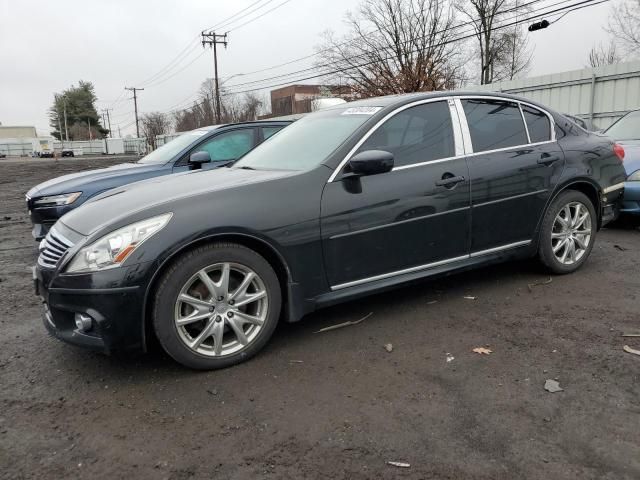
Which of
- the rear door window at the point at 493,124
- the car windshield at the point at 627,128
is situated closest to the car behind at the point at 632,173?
the car windshield at the point at 627,128

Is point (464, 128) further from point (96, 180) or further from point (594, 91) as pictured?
point (594, 91)

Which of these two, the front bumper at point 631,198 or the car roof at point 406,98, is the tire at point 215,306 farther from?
the front bumper at point 631,198

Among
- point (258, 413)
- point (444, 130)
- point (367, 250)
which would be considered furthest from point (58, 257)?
point (444, 130)

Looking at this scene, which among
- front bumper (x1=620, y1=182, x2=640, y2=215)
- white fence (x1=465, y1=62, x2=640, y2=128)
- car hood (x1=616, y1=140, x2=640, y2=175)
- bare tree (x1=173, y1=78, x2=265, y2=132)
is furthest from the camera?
bare tree (x1=173, y1=78, x2=265, y2=132)

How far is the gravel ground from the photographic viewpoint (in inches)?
88.8

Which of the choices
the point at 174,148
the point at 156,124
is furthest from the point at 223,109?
the point at 174,148

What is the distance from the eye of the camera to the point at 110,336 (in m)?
2.86

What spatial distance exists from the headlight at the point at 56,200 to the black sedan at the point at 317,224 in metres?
2.38

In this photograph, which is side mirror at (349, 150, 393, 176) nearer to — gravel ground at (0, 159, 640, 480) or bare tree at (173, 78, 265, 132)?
gravel ground at (0, 159, 640, 480)

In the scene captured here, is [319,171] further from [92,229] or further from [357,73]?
[357,73]

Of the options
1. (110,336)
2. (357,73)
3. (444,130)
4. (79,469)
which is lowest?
(79,469)

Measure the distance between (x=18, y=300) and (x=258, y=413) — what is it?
3.19m

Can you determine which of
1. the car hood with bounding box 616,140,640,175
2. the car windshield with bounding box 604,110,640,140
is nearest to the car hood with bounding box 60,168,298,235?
the car hood with bounding box 616,140,640,175

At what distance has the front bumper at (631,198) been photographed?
618 centimetres
